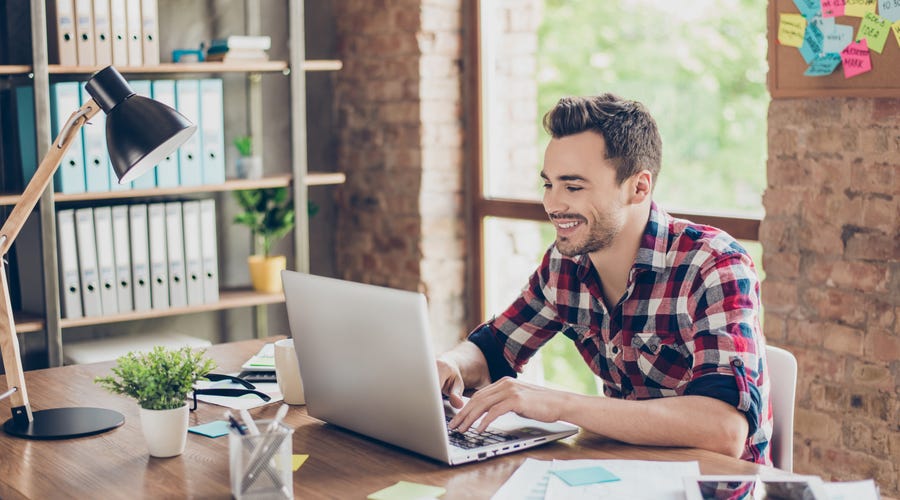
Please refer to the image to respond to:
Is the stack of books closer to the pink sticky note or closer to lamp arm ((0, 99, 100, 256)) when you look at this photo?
lamp arm ((0, 99, 100, 256))

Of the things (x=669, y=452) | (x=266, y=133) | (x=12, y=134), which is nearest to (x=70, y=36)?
(x=12, y=134)

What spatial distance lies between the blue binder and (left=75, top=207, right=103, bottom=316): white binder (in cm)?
8

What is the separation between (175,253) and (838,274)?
2026 millimetres

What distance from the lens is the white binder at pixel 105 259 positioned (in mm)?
3299

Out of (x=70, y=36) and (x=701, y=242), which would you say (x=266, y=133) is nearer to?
(x=70, y=36)

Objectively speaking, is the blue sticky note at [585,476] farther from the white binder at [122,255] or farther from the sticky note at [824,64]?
the white binder at [122,255]

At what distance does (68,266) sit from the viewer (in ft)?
10.6

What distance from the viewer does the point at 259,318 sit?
389 cm

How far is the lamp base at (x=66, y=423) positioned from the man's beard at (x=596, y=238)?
35.6 inches

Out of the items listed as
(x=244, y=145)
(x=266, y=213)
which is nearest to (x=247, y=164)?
→ (x=244, y=145)

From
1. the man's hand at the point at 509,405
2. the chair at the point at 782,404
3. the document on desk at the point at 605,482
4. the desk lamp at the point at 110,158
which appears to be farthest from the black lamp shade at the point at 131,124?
the chair at the point at 782,404

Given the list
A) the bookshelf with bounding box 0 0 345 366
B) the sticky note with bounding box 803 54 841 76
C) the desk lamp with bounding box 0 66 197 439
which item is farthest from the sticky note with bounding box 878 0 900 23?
the bookshelf with bounding box 0 0 345 366

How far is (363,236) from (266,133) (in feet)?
1.75

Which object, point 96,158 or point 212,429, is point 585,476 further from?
point 96,158
